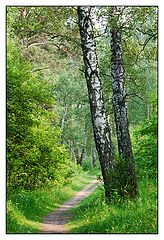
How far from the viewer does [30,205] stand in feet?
53.4

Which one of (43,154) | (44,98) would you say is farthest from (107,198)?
(43,154)

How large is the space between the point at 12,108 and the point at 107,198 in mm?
3561

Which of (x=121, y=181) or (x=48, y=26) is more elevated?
(x=48, y=26)

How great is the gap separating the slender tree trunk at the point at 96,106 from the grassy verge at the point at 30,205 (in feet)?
8.13

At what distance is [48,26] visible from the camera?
60.7ft

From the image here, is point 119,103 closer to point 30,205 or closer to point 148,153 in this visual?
point 148,153

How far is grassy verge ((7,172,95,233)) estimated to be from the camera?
11925 mm

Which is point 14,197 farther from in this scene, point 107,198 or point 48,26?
point 48,26

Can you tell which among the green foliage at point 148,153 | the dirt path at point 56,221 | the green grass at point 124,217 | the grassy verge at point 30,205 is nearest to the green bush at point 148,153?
the green foliage at point 148,153

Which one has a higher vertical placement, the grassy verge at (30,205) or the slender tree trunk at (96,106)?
the slender tree trunk at (96,106)

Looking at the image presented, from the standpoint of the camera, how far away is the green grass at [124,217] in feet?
34.3

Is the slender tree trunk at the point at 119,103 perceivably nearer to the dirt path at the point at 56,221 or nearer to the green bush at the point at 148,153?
the green bush at the point at 148,153

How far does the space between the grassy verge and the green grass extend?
127cm

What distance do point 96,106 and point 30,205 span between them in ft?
16.0
